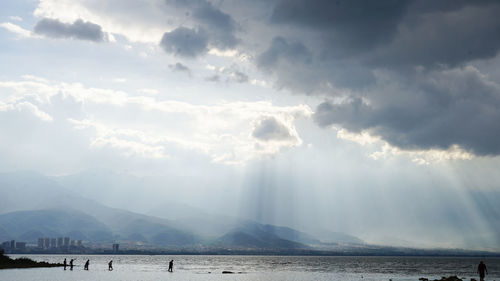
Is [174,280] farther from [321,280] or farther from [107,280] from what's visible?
[321,280]

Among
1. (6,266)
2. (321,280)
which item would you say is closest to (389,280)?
(321,280)

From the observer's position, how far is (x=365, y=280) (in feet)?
375

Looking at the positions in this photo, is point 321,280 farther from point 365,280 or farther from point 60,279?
point 60,279

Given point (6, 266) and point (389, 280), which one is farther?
point (6, 266)

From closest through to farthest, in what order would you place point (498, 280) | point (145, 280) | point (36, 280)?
point (36, 280) → point (145, 280) → point (498, 280)

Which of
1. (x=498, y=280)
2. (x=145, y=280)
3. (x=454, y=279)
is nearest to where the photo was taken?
(x=454, y=279)

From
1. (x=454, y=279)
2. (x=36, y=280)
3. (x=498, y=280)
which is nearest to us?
(x=36, y=280)

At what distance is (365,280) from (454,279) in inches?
958

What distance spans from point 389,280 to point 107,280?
65799 mm

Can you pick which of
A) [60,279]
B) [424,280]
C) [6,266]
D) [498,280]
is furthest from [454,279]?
[6,266]

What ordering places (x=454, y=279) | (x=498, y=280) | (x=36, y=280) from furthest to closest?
(x=498, y=280), (x=454, y=279), (x=36, y=280)

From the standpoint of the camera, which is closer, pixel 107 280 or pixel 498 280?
pixel 107 280

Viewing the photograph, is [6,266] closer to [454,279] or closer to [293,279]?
[293,279]

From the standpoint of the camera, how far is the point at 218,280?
106688mm
